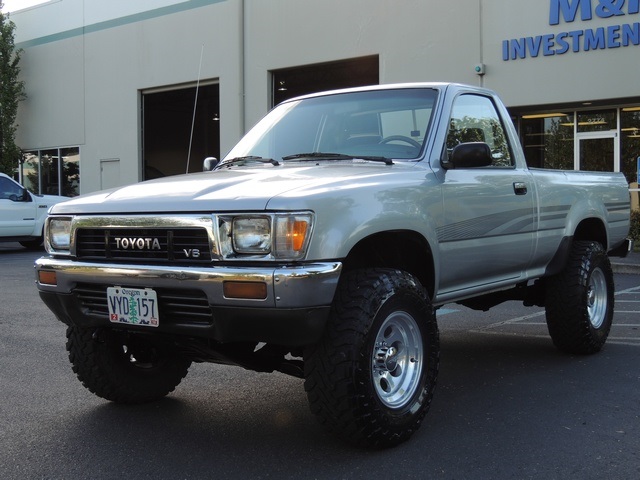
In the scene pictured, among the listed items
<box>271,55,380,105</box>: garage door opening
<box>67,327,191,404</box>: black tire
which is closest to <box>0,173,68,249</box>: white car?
<box>271,55,380,105</box>: garage door opening

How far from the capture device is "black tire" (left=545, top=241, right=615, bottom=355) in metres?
5.67

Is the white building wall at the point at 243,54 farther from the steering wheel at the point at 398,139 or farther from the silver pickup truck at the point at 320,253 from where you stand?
the steering wheel at the point at 398,139

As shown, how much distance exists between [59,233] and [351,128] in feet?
6.13

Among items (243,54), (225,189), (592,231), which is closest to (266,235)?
(225,189)

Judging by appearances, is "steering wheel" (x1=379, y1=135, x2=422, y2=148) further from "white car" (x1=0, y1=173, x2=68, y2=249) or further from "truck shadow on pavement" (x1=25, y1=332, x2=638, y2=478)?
"white car" (x1=0, y1=173, x2=68, y2=249)

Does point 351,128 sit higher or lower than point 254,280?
higher

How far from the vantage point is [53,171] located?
26.8m

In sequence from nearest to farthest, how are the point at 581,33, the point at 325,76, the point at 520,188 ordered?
1. the point at 520,188
2. the point at 581,33
3. the point at 325,76

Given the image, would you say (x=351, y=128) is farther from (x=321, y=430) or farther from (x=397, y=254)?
(x=321, y=430)

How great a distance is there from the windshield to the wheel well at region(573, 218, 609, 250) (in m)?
2.09

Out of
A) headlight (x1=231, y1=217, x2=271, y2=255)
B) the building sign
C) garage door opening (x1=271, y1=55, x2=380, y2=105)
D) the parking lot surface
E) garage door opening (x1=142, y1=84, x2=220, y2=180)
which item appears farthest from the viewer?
garage door opening (x1=142, y1=84, x2=220, y2=180)

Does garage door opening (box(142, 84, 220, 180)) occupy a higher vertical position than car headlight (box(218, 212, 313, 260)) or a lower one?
higher

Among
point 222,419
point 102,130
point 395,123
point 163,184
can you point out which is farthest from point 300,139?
point 102,130

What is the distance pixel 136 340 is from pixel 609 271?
Answer: 3792 millimetres
